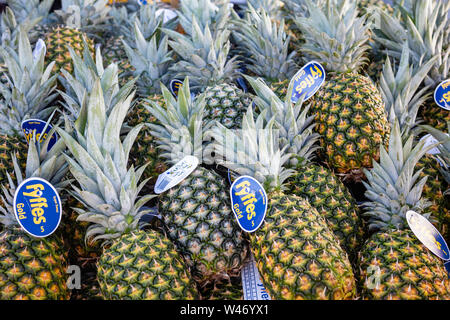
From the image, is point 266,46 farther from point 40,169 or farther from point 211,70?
point 40,169

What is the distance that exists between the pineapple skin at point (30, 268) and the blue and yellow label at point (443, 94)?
98.3 inches

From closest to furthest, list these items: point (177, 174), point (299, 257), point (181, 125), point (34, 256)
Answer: point (299, 257) < point (34, 256) < point (177, 174) < point (181, 125)

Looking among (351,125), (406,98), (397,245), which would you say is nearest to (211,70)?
(351,125)

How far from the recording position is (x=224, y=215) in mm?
1887

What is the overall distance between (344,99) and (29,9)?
279cm

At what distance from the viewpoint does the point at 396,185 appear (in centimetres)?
186

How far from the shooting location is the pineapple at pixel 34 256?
1609 mm

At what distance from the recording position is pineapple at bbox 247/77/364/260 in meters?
1.94

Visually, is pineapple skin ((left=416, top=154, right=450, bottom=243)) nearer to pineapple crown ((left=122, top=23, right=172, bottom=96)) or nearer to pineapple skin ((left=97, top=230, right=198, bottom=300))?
pineapple skin ((left=97, top=230, right=198, bottom=300))

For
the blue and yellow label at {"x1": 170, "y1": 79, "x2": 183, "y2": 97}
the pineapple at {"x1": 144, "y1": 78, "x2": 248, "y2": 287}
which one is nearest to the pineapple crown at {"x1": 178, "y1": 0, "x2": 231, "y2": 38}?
the blue and yellow label at {"x1": 170, "y1": 79, "x2": 183, "y2": 97}

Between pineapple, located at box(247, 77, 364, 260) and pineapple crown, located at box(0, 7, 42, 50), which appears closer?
pineapple, located at box(247, 77, 364, 260)

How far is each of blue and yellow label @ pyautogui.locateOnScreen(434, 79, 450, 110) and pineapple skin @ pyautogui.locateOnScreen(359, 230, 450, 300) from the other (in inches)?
44.4

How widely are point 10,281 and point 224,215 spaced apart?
1.00 meters

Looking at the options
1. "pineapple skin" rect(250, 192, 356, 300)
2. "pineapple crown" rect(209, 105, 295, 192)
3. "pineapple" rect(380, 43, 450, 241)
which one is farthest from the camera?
"pineapple" rect(380, 43, 450, 241)
